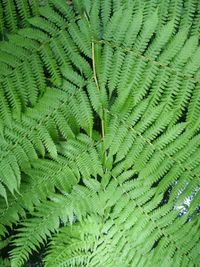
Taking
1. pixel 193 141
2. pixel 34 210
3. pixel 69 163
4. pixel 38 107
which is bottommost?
pixel 34 210

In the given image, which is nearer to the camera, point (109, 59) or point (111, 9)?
point (109, 59)

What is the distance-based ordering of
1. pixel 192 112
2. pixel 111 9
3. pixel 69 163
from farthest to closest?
pixel 111 9 → pixel 69 163 → pixel 192 112

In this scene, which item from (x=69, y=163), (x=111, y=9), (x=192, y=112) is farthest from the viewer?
(x=111, y=9)

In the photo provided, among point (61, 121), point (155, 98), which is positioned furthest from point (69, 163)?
point (155, 98)

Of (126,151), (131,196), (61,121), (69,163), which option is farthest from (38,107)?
(131,196)

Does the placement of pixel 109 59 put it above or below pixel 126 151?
above

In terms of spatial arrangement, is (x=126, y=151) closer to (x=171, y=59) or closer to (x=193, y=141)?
(x=193, y=141)

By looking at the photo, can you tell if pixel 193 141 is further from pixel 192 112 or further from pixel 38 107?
pixel 38 107
